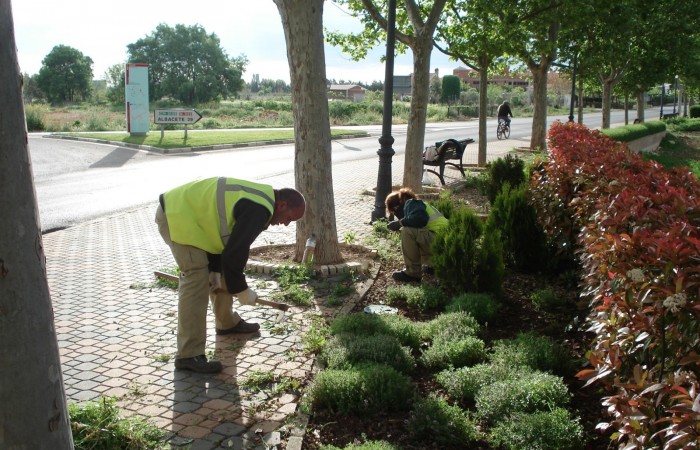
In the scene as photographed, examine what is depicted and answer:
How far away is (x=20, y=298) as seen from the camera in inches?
92.7

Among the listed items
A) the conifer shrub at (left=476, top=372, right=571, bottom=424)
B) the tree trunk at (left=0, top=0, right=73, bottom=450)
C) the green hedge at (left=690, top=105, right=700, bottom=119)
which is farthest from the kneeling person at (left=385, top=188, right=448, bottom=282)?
the green hedge at (left=690, top=105, right=700, bottom=119)

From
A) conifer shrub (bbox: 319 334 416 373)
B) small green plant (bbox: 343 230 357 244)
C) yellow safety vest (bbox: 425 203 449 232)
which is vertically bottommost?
conifer shrub (bbox: 319 334 416 373)

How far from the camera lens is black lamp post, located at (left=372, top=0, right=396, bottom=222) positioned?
1037 cm

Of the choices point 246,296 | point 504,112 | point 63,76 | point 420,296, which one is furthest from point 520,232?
point 63,76

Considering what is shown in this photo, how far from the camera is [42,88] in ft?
220

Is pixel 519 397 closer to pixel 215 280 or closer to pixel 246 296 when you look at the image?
pixel 246 296

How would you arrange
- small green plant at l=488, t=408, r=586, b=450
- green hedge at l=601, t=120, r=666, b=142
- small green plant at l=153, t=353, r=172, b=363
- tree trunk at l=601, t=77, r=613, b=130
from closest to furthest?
1. small green plant at l=488, t=408, r=586, b=450
2. small green plant at l=153, t=353, r=172, b=363
3. green hedge at l=601, t=120, r=666, b=142
4. tree trunk at l=601, t=77, r=613, b=130

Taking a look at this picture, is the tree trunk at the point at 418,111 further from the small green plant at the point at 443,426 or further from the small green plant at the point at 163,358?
the small green plant at the point at 443,426

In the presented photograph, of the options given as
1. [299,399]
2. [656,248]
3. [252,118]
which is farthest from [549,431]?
[252,118]

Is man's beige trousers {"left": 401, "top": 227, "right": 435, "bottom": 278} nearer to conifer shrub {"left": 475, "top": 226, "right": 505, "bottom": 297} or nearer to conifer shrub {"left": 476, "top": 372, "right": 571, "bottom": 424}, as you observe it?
conifer shrub {"left": 475, "top": 226, "right": 505, "bottom": 297}

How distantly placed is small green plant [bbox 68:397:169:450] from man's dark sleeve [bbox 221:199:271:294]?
3.68 ft

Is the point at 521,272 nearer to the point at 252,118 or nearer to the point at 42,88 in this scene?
the point at 252,118

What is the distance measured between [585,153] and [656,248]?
4308 millimetres

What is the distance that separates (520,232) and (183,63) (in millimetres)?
64429
